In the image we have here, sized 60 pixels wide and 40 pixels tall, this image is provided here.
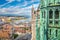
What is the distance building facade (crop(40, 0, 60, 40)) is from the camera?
4.11m

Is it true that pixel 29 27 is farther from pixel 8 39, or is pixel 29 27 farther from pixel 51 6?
pixel 51 6

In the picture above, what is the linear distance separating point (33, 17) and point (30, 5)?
1.09ft

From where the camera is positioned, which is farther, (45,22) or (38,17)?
(38,17)

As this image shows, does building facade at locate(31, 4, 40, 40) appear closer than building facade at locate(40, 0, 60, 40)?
No

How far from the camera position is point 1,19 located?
5273 mm

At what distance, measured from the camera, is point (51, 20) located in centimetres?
417

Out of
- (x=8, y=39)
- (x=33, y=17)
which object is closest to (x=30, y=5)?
(x=33, y=17)

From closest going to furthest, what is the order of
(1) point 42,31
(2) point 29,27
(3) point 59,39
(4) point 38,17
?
(3) point 59,39
(1) point 42,31
(4) point 38,17
(2) point 29,27

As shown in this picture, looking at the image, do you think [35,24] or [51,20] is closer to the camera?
[51,20]

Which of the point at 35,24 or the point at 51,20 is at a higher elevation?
the point at 51,20

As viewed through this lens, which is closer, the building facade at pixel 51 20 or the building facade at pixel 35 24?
the building facade at pixel 51 20

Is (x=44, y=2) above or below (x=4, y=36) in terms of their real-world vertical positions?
above

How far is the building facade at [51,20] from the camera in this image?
4.11 meters

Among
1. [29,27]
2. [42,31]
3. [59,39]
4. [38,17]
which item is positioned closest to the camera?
[59,39]
